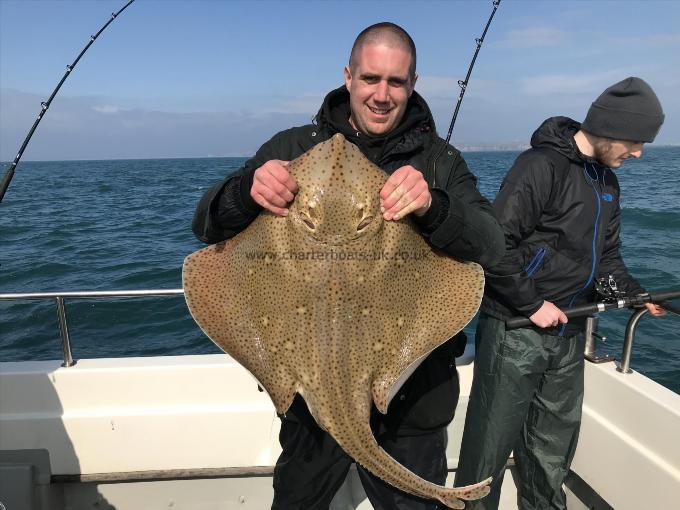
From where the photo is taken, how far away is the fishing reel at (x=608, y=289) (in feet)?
11.2

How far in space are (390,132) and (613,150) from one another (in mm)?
1804

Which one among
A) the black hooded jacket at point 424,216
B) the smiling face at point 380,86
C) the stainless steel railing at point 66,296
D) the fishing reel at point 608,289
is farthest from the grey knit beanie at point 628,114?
the stainless steel railing at point 66,296

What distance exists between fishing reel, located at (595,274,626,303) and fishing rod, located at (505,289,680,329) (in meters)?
0.03

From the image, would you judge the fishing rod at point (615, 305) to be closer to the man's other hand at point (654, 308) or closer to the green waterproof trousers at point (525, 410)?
the man's other hand at point (654, 308)

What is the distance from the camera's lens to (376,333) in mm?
2039

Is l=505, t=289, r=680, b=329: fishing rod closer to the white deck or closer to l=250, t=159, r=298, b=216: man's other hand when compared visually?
the white deck

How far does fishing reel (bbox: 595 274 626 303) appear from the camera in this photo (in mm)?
3419

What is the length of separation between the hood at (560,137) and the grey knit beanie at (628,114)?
0.50 feet

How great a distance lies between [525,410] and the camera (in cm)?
331

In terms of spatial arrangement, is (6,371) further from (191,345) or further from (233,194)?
(191,345)

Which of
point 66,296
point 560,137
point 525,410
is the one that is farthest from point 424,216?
point 66,296

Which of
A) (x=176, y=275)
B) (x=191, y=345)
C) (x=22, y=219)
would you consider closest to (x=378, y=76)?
(x=191, y=345)

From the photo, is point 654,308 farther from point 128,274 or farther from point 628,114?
point 128,274

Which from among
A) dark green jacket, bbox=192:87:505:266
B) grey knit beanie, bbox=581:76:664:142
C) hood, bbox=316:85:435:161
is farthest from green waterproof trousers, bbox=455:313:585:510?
hood, bbox=316:85:435:161
